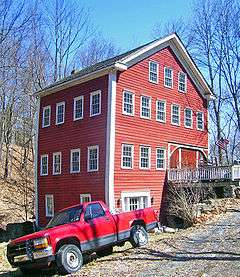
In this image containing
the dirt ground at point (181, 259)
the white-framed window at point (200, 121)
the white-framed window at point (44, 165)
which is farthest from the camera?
the white-framed window at point (200, 121)

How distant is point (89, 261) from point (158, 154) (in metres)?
14.4

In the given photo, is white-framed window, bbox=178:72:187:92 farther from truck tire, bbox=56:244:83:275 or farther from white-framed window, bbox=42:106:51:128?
truck tire, bbox=56:244:83:275

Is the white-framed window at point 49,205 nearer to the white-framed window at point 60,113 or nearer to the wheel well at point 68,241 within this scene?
the white-framed window at point 60,113

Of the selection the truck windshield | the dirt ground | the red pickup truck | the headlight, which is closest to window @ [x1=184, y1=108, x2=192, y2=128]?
the dirt ground

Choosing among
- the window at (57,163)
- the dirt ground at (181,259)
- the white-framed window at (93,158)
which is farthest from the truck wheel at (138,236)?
the window at (57,163)

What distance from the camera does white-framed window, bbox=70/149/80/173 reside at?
25.5 metres

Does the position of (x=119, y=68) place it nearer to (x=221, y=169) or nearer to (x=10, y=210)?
(x=221, y=169)

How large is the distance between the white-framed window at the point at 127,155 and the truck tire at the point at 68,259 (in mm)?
12508

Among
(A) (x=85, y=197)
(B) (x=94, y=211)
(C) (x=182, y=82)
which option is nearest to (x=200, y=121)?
(C) (x=182, y=82)

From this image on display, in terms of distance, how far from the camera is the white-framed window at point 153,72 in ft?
86.4

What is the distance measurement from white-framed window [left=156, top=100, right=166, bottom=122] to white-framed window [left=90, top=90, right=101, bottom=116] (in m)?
4.39

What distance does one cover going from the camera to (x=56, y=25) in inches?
1679

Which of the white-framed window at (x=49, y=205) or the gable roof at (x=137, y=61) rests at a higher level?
the gable roof at (x=137, y=61)

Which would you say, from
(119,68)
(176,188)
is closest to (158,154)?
(176,188)
